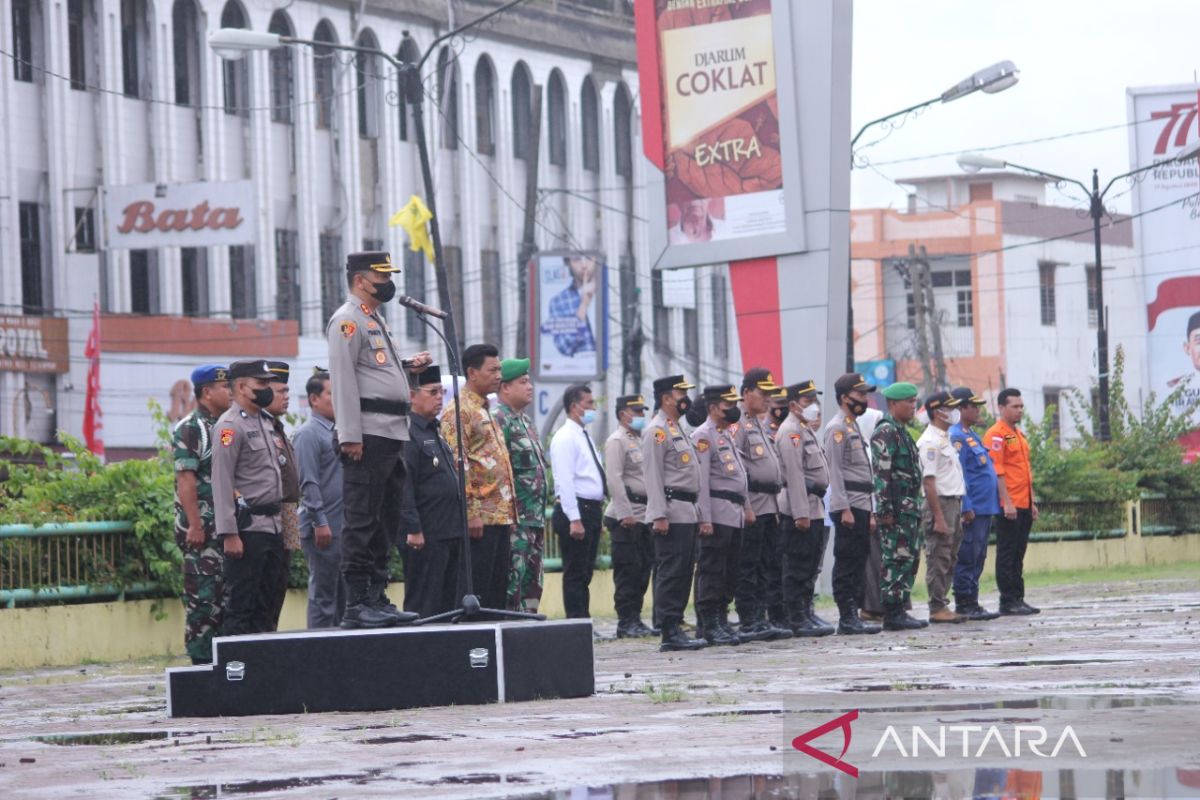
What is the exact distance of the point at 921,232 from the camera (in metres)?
68.9

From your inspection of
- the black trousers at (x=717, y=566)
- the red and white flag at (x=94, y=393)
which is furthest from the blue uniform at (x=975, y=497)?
the red and white flag at (x=94, y=393)

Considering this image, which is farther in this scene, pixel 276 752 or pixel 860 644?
pixel 860 644

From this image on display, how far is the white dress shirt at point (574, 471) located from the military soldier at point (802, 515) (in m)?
1.43

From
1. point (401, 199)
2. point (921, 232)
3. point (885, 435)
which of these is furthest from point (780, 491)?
point (921, 232)

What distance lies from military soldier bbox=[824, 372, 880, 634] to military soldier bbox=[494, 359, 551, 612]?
121 inches

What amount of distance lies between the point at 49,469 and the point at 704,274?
37361 millimetres

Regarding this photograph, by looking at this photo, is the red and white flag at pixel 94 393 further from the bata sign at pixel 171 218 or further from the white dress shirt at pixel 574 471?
the white dress shirt at pixel 574 471

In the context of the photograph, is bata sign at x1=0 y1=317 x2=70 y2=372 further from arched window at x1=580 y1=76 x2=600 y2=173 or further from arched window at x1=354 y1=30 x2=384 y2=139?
arched window at x1=580 y1=76 x2=600 y2=173

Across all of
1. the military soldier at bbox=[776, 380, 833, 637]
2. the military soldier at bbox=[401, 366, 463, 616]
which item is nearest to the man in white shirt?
the military soldier at bbox=[776, 380, 833, 637]

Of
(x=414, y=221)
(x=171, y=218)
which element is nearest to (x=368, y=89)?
(x=171, y=218)

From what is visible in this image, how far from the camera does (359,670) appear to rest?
32.7 feet

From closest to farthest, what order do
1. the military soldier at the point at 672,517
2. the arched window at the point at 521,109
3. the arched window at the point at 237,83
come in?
the military soldier at the point at 672,517 → the arched window at the point at 237,83 → the arched window at the point at 521,109

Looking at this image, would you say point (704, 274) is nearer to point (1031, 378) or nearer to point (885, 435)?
point (1031, 378)

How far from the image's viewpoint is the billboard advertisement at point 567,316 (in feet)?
113
